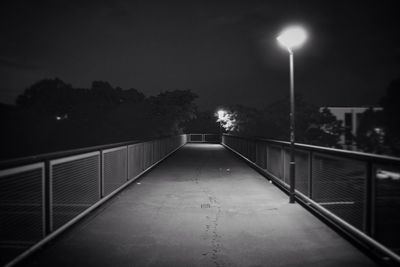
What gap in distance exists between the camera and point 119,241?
4898mm

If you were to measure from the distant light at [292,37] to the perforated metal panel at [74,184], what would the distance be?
16.5 feet

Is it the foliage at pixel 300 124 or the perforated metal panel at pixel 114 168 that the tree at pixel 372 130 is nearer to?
the foliage at pixel 300 124

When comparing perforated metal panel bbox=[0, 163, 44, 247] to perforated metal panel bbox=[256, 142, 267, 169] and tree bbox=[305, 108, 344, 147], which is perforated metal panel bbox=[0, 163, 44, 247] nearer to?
perforated metal panel bbox=[256, 142, 267, 169]

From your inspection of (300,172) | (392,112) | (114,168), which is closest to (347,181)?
(300,172)

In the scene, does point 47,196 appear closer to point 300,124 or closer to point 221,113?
point 221,113

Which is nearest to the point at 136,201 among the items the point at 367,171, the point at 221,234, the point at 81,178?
the point at 81,178

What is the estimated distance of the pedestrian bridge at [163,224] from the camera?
4.23 metres

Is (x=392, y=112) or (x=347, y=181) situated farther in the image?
(x=392, y=112)

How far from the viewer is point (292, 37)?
7535 millimetres

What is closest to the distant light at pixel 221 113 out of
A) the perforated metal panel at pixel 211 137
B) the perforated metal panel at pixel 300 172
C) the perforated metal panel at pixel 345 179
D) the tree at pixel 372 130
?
the perforated metal panel at pixel 211 137

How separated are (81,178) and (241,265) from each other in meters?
3.42

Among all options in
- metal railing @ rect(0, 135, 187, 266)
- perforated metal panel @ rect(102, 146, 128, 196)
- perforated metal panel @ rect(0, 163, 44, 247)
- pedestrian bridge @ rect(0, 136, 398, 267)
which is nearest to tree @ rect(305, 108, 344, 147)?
pedestrian bridge @ rect(0, 136, 398, 267)

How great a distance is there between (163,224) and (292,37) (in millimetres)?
5153

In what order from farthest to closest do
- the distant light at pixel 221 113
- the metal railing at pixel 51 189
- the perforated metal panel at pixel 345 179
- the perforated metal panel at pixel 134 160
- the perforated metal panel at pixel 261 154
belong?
the distant light at pixel 221 113 → the perforated metal panel at pixel 261 154 → the perforated metal panel at pixel 134 160 → the perforated metal panel at pixel 345 179 → the metal railing at pixel 51 189
